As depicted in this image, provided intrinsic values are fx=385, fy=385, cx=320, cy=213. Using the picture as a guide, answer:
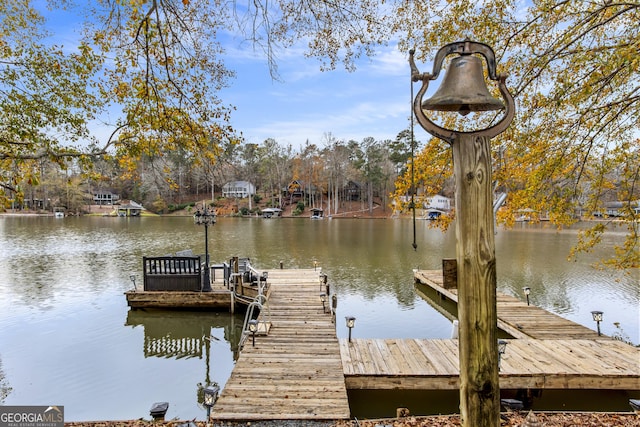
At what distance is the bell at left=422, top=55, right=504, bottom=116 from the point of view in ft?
7.48

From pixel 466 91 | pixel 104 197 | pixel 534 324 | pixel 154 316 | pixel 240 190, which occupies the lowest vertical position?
pixel 154 316

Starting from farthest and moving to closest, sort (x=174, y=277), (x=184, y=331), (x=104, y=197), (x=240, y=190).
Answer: (x=240, y=190), (x=104, y=197), (x=174, y=277), (x=184, y=331)

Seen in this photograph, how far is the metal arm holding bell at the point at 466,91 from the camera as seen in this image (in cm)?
212

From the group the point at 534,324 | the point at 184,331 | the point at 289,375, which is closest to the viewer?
the point at 289,375

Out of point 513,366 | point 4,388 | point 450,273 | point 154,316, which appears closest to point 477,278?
point 450,273

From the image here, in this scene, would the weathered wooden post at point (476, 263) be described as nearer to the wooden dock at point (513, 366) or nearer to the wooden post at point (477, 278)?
the wooden post at point (477, 278)

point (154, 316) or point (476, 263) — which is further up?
point (476, 263)

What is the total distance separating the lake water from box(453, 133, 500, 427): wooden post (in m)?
4.71

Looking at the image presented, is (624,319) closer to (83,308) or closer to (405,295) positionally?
(405,295)

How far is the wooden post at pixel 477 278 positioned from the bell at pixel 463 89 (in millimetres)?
279

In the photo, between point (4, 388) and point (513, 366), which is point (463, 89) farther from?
point (4, 388)

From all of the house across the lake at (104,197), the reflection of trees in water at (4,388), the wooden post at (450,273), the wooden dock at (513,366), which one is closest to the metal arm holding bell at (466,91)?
the wooden post at (450,273)

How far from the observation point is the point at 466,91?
2.29 metres

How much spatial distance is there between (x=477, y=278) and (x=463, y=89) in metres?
1.12
